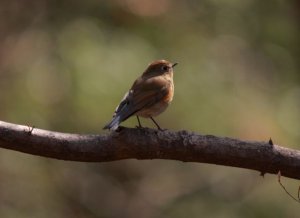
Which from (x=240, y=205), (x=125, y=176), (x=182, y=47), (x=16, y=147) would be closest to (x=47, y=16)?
(x=182, y=47)

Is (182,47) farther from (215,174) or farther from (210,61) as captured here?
(215,174)

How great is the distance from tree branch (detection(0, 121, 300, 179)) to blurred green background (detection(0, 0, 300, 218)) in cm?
362

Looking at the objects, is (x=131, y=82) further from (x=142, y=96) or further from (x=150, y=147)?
(x=150, y=147)

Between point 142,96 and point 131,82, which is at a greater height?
point 142,96

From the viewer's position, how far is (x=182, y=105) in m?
9.45

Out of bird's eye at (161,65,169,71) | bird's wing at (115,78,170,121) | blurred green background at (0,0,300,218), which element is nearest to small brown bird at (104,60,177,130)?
bird's wing at (115,78,170,121)

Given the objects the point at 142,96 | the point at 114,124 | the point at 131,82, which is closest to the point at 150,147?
the point at 114,124

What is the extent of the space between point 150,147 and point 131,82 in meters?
3.80

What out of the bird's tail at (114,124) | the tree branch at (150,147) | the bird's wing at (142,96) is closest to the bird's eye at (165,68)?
the bird's wing at (142,96)

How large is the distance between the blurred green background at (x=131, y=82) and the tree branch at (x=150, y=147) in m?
3.62

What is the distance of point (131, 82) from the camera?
8.71 m

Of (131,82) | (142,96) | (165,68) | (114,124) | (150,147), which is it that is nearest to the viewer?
(150,147)

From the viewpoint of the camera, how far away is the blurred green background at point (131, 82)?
9.17 metres

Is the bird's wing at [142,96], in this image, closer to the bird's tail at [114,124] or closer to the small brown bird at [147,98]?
the small brown bird at [147,98]
